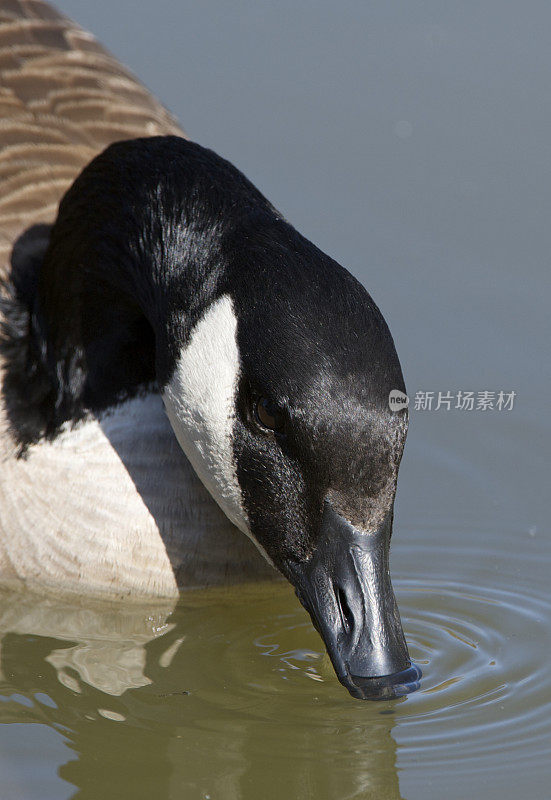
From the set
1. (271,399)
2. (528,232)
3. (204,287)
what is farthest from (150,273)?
(528,232)

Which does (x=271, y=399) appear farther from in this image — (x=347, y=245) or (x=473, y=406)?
(x=347, y=245)

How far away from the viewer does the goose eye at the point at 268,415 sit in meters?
4.23

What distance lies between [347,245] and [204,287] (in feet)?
9.75

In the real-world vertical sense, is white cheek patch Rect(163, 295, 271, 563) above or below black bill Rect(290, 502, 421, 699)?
above

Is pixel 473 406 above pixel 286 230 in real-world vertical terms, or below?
below

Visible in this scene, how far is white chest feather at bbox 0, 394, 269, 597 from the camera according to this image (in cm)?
525

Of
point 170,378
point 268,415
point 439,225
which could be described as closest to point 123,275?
point 170,378

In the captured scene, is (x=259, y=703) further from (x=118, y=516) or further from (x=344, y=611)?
(x=118, y=516)

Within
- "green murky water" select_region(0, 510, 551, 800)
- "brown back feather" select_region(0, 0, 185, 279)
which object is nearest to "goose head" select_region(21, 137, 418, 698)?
"green murky water" select_region(0, 510, 551, 800)

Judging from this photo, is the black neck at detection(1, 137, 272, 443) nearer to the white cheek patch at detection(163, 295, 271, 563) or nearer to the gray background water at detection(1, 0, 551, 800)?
the white cheek patch at detection(163, 295, 271, 563)

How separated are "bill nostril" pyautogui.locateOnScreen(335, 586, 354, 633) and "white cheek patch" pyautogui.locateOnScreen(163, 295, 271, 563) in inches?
18.7

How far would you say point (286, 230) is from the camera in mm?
4473

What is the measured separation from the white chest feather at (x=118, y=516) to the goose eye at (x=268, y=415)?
3.10ft

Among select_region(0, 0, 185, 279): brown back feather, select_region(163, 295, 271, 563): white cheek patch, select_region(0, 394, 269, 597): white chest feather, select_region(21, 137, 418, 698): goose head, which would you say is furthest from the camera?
select_region(0, 0, 185, 279): brown back feather
